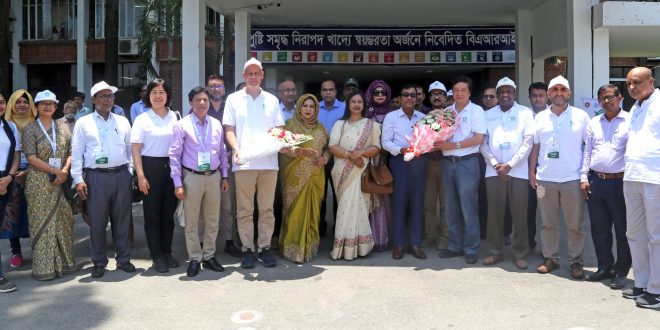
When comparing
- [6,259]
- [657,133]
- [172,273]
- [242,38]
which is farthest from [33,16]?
[657,133]

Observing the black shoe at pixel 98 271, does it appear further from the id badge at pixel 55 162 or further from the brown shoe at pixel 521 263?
the brown shoe at pixel 521 263

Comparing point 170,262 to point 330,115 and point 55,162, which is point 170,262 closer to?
point 55,162

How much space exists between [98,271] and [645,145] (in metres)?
4.85

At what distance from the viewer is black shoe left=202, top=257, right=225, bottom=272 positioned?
5312 millimetres

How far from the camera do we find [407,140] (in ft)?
18.3

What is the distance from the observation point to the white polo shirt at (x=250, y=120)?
17.2 ft

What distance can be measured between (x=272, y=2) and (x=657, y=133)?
23.5 feet

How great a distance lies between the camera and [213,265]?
533 cm

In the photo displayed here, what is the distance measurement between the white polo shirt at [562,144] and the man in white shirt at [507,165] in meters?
0.21

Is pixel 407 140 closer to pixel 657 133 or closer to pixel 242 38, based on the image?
pixel 657 133

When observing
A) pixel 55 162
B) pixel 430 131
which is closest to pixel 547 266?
pixel 430 131

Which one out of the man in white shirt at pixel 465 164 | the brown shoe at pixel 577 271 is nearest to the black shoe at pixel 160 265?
the man in white shirt at pixel 465 164

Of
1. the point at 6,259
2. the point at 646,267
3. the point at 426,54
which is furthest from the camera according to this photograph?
the point at 426,54

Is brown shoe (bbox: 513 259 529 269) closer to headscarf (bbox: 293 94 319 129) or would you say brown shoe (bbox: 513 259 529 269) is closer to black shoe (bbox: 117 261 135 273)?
headscarf (bbox: 293 94 319 129)
